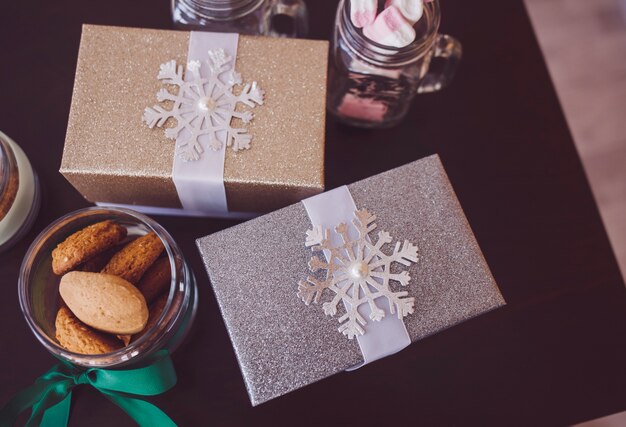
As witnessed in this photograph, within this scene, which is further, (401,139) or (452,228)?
(401,139)

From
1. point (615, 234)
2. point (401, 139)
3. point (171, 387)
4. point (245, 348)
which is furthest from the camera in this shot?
point (615, 234)

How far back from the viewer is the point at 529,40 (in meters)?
0.84

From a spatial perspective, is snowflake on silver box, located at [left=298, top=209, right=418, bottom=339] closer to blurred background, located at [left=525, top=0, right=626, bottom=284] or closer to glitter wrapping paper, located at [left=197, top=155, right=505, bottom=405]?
glitter wrapping paper, located at [left=197, top=155, right=505, bottom=405]

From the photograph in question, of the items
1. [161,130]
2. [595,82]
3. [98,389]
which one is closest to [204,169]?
[161,130]

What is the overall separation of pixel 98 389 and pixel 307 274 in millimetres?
283

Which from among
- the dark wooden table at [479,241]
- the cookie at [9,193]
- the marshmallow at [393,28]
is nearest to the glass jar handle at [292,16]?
the dark wooden table at [479,241]

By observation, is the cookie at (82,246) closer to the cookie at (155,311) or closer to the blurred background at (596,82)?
the cookie at (155,311)

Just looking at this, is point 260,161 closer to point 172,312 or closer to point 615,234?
point 172,312

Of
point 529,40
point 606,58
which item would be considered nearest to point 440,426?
point 529,40

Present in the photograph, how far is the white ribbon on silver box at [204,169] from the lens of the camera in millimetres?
624

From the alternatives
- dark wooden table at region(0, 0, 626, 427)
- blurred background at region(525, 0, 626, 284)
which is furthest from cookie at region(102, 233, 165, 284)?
blurred background at region(525, 0, 626, 284)

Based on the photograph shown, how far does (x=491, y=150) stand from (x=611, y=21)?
36.9 inches

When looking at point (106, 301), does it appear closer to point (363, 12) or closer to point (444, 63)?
point (363, 12)

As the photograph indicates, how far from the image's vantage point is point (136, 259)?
0.61 meters
